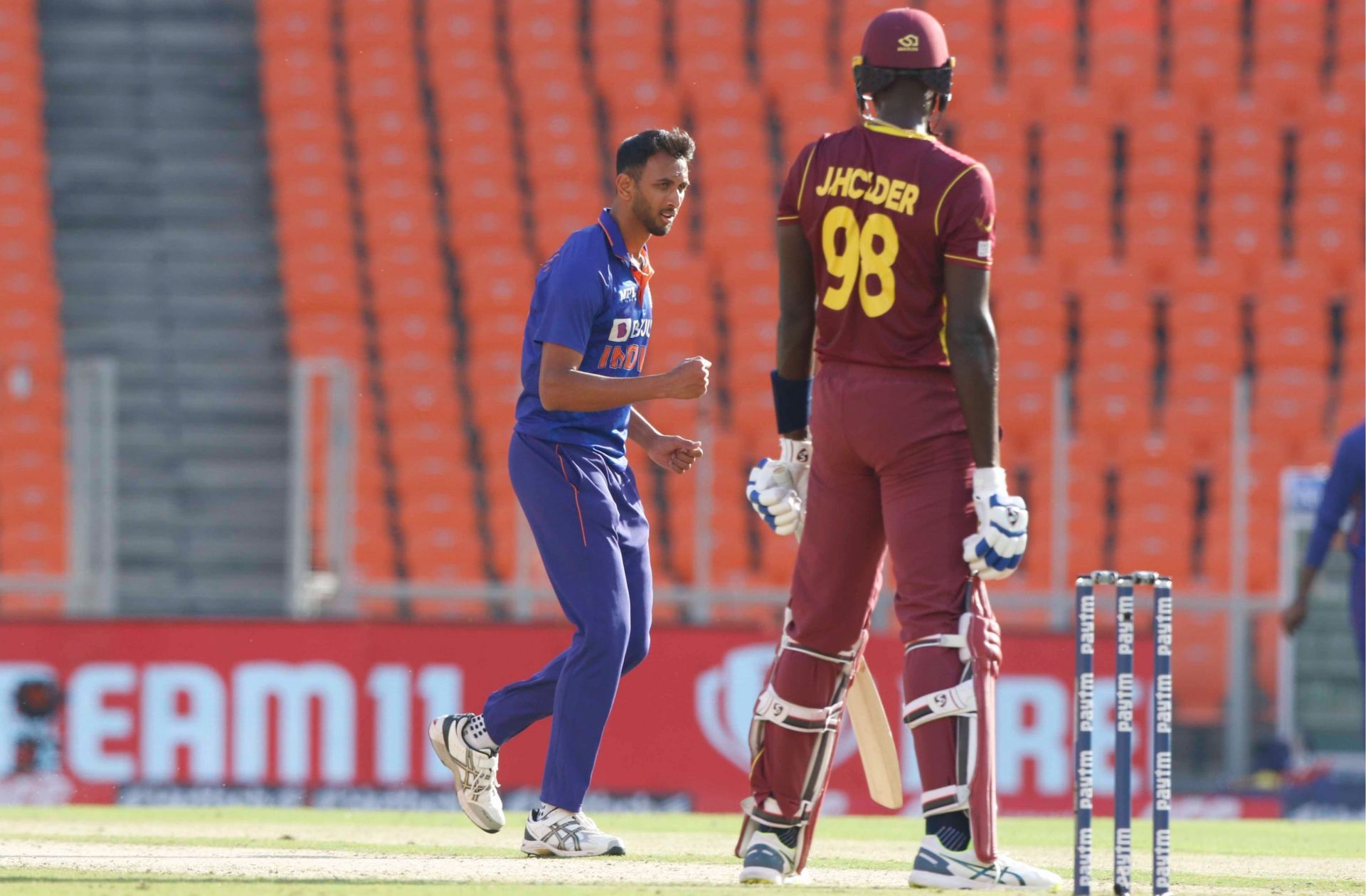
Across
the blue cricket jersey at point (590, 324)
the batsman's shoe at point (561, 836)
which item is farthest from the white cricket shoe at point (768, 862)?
the blue cricket jersey at point (590, 324)

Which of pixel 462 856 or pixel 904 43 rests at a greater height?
pixel 904 43

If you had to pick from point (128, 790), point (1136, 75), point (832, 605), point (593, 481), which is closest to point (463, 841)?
point (593, 481)

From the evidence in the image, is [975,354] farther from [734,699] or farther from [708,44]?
[708,44]

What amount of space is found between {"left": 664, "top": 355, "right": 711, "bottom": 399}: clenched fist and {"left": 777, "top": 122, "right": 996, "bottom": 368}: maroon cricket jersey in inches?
19.7

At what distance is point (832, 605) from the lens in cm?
494

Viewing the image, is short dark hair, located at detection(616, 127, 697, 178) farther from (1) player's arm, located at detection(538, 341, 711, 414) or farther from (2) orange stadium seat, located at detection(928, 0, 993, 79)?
(2) orange stadium seat, located at detection(928, 0, 993, 79)

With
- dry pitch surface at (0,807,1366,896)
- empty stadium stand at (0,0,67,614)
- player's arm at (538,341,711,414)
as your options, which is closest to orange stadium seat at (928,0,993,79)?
empty stadium stand at (0,0,67,614)

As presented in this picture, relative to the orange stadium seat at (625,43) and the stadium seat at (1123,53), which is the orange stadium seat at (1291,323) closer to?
the stadium seat at (1123,53)

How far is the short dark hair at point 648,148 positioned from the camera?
574 cm

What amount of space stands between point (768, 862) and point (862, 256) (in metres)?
1.51

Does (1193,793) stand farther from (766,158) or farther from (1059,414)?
(766,158)

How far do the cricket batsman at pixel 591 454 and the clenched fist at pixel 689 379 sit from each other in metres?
0.14

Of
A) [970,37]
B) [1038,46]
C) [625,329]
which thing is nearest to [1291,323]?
[1038,46]

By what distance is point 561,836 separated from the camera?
223 inches
